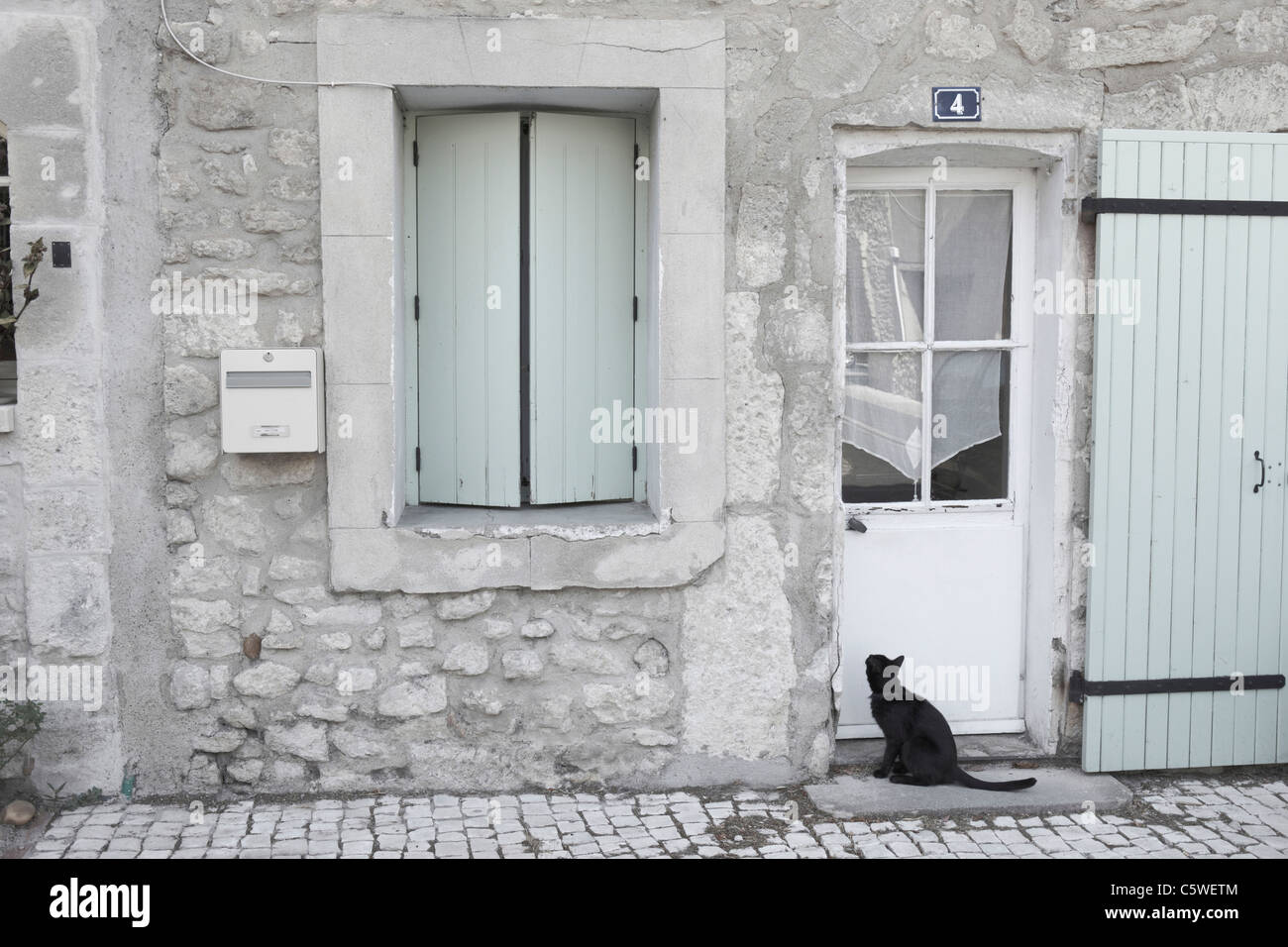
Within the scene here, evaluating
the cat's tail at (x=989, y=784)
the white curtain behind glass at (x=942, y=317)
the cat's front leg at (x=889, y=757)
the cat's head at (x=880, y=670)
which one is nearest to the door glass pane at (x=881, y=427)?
the white curtain behind glass at (x=942, y=317)

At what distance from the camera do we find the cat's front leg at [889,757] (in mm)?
4656

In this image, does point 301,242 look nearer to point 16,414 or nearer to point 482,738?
point 16,414

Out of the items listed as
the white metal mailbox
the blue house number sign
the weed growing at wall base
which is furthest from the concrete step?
the blue house number sign

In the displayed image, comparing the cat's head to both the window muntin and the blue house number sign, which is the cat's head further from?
the blue house number sign

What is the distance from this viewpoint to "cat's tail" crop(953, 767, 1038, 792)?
14.7 feet

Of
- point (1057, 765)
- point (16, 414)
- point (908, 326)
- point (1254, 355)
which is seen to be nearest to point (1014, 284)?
point (908, 326)

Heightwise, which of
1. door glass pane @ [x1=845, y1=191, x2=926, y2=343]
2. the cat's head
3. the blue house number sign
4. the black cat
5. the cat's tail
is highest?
the blue house number sign

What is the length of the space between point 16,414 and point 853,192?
3.04 metres

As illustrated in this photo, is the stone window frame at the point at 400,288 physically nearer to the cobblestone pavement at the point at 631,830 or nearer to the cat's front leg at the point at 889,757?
the cobblestone pavement at the point at 631,830

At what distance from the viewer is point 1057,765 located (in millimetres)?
4883

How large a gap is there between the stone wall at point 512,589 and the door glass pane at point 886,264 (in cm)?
33

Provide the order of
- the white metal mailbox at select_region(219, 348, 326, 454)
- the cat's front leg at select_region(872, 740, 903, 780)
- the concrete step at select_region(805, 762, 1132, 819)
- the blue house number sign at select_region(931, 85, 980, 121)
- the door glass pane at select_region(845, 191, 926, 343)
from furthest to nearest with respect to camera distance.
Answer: the door glass pane at select_region(845, 191, 926, 343)
the cat's front leg at select_region(872, 740, 903, 780)
the blue house number sign at select_region(931, 85, 980, 121)
the concrete step at select_region(805, 762, 1132, 819)
the white metal mailbox at select_region(219, 348, 326, 454)

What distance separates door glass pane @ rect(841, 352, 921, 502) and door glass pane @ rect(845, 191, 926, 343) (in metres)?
0.10
